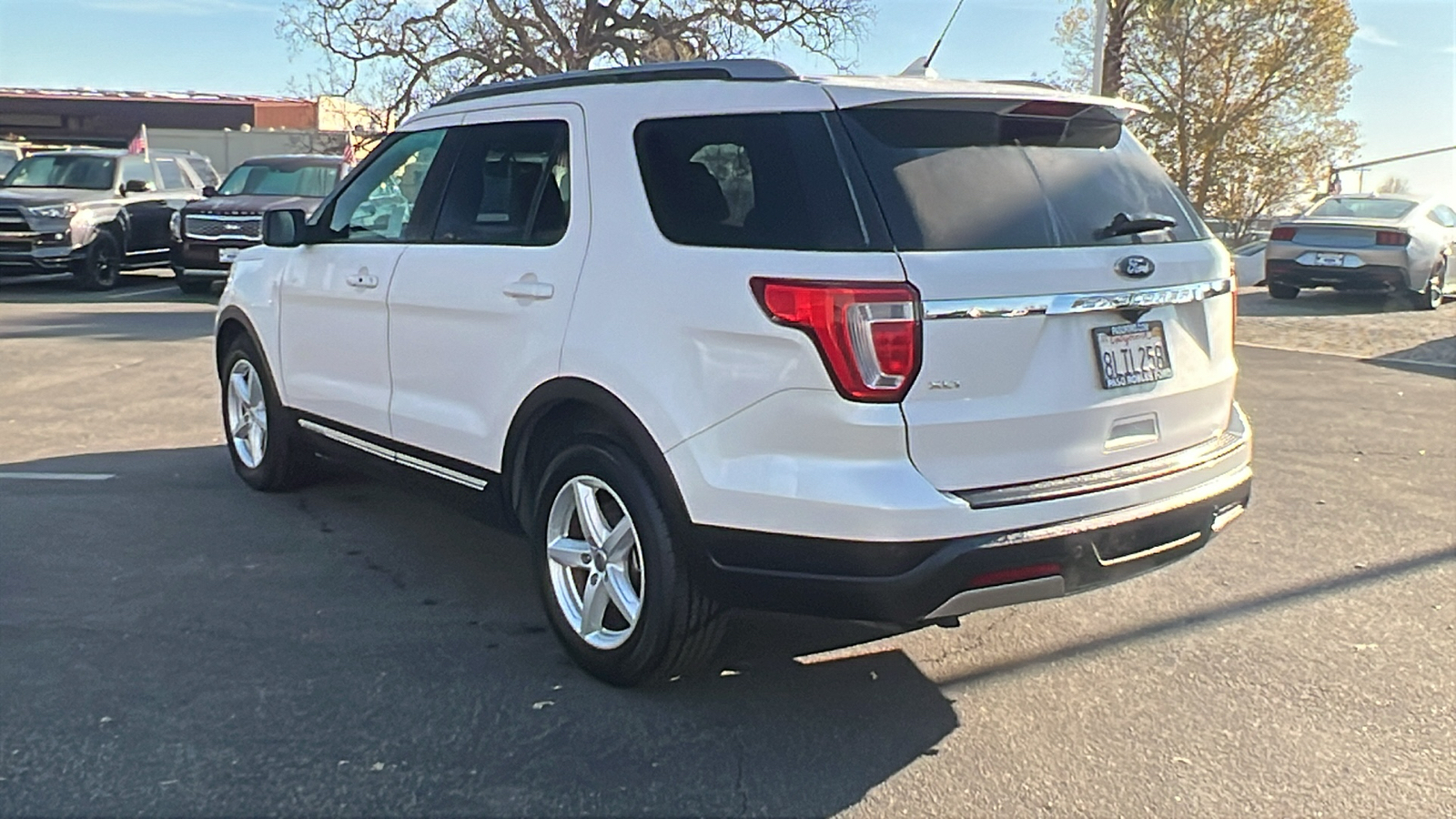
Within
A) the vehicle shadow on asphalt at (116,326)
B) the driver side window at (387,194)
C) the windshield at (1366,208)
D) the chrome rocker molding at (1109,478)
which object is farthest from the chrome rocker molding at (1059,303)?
the windshield at (1366,208)

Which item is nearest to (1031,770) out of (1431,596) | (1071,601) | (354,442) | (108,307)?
(1071,601)

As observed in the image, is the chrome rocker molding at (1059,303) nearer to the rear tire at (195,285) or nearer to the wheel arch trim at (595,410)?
the wheel arch trim at (595,410)

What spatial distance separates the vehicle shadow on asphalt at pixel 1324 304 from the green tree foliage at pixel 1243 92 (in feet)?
49.8

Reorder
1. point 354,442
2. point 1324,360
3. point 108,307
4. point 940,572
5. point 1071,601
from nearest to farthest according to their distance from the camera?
point 940,572 < point 1071,601 < point 354,442 < point 1324,360 < point 108,307

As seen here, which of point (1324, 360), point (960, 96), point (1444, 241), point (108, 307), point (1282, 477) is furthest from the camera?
point (1444, 241)

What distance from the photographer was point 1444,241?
54.2 ft

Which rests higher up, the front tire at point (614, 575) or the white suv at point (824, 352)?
the white suv at point (824, 352)

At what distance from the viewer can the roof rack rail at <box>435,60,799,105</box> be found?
12.3 ft

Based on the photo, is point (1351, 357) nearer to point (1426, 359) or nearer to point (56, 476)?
point (1426, 359)

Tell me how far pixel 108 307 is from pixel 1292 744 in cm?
1381

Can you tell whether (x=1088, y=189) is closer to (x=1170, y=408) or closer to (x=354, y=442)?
(x=1170, y=408)

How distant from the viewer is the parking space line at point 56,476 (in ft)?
21.2

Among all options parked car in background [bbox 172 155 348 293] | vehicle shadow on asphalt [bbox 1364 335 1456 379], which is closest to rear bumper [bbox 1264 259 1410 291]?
vehicle shadow on asphalt [bbox 1364 335 1456 379]

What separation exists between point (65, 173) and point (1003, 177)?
16687 millimetres
